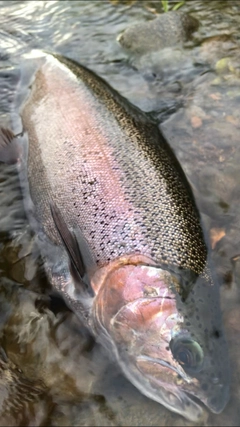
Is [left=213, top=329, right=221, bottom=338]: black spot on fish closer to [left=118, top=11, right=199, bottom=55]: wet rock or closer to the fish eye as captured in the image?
the fish eye

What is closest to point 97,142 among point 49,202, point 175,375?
point 49,202

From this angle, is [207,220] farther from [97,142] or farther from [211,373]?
[211,373]

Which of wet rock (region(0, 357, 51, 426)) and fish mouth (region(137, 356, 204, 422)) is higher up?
wet rock (region(0, 357, 51, 426))

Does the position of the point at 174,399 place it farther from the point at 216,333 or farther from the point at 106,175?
the point at 106,175

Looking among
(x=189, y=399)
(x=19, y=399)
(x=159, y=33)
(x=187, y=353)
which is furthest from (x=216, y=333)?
(x=159, y=33)

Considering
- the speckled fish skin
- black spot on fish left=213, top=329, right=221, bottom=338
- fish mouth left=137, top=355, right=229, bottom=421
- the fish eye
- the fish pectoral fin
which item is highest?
the fish pectoral fin

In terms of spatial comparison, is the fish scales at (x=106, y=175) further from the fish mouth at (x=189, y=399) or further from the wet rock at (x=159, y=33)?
the wet rock at (x=159, y=33)

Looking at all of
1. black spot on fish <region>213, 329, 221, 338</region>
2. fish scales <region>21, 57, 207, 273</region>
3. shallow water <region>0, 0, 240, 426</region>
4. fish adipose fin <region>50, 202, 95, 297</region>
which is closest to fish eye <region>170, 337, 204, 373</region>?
black spot on fish <region>213, 329, 221, 338</region>
